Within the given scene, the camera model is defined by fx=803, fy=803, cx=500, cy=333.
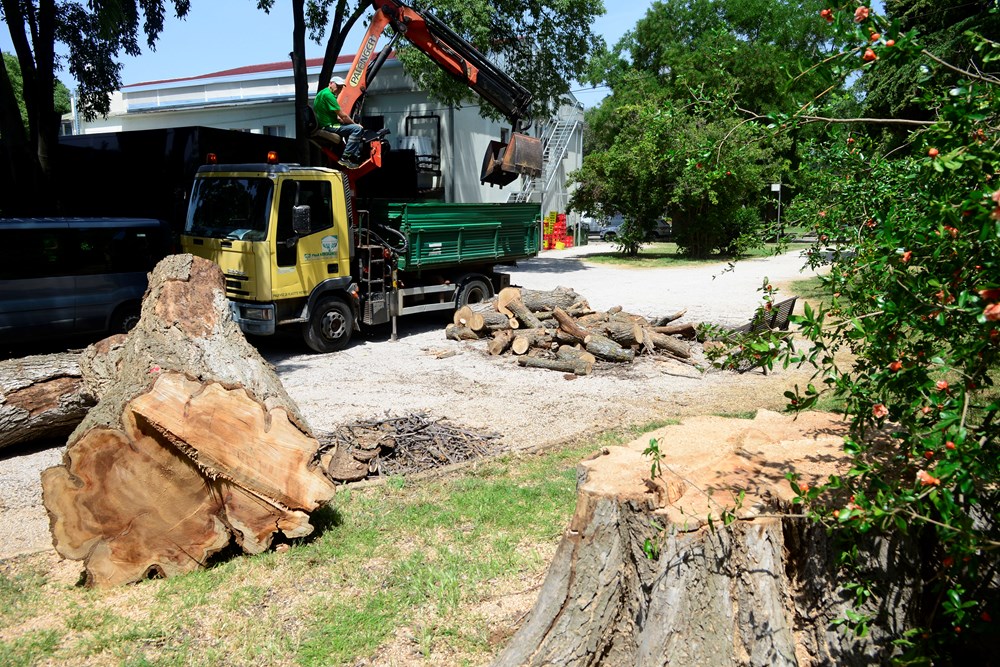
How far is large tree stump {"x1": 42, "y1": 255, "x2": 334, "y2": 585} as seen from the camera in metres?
4.79

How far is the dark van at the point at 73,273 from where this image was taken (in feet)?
32.6

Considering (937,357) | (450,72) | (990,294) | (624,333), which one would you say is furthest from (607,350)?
(990,294)

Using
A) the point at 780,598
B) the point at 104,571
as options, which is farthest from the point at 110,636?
the point at 780,598

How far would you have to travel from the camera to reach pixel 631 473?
378 cm

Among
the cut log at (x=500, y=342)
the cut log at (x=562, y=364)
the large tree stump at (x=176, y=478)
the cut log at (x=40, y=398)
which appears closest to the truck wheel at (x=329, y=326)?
the cut log at (x=500, y=342)

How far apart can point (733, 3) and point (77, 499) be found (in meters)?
47.5

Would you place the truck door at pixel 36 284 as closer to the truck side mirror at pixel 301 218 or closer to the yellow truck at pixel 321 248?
the yellow truck at pixel 321 248

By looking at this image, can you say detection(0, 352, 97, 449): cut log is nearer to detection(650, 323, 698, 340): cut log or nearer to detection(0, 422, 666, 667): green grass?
detection(0, 422, 666, 667): green grass

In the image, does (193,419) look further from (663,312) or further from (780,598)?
(663,312)

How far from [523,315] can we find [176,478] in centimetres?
818

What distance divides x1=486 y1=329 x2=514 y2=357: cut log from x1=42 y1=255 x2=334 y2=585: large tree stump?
664 centimetres

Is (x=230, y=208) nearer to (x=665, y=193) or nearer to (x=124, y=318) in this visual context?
(x=124, y=318)

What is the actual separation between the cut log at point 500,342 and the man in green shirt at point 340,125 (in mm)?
3397

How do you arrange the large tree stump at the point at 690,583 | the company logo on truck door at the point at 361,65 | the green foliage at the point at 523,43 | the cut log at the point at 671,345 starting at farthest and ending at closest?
the green foliage at the point at 523,43 → the company logo on truck door at the point at 361,65 → the cut log at the point at 671,345 → the large tree stump at the point at 690,583
